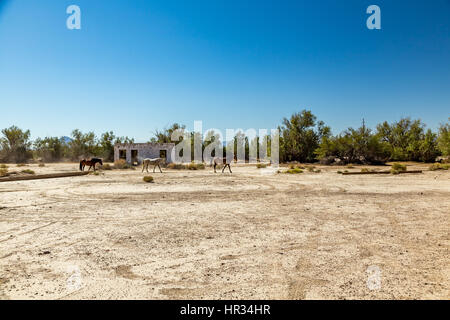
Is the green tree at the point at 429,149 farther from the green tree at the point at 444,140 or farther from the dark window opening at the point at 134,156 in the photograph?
the dark window opening at the point at 134,156

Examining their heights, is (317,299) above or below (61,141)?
below

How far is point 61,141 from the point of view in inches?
1954

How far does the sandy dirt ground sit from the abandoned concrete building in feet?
92.0

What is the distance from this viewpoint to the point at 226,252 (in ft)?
14.8

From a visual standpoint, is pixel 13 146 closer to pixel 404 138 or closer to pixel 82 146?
pixel 82 146

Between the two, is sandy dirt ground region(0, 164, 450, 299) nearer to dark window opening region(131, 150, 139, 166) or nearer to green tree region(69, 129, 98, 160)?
dark window opening region(131, 150, 139, 166)

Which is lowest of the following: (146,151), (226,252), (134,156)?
(226,252)

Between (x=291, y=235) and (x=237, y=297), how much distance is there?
267cm

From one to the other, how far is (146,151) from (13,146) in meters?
21.9

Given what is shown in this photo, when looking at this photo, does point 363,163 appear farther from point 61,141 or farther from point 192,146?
point 61,141

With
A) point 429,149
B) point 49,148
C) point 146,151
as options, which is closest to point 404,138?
point 429,149
